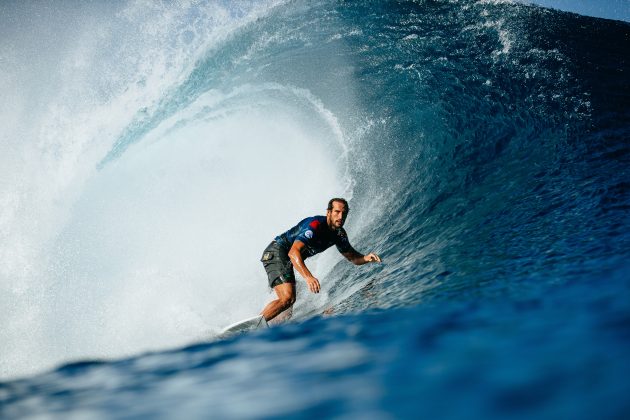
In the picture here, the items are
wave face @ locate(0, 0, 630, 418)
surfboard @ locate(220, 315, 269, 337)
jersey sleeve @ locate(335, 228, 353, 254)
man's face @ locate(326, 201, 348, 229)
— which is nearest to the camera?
wave face @ locate(0, 0, 630, 418)

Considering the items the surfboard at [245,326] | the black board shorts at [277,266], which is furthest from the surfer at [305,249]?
the surfboard at [245,326]

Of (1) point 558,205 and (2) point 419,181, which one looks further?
(2) point 419,181

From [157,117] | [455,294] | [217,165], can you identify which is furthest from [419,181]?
[157,117]

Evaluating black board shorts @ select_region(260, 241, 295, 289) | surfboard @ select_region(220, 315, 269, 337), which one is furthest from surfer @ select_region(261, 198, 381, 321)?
surfboard @ select_region(220, 315, 269, 337)

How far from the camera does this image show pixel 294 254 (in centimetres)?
418

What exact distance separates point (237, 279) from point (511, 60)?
7.40 meters

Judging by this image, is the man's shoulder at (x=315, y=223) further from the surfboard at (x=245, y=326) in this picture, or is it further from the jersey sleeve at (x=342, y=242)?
the surfboard at (x=245, y=326)

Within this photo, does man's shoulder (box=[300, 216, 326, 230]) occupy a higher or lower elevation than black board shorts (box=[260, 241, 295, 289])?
higher

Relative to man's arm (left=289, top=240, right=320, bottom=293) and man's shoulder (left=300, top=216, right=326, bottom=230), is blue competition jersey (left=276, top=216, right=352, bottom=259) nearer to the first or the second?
man's shoulder (left=300, top=216, right=326, bottom=230)

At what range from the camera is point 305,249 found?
4473 millimetres

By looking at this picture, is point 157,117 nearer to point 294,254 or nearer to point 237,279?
point 237,279

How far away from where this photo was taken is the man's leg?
443 cm

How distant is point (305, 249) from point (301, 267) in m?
0.54

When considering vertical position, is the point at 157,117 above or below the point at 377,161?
above
